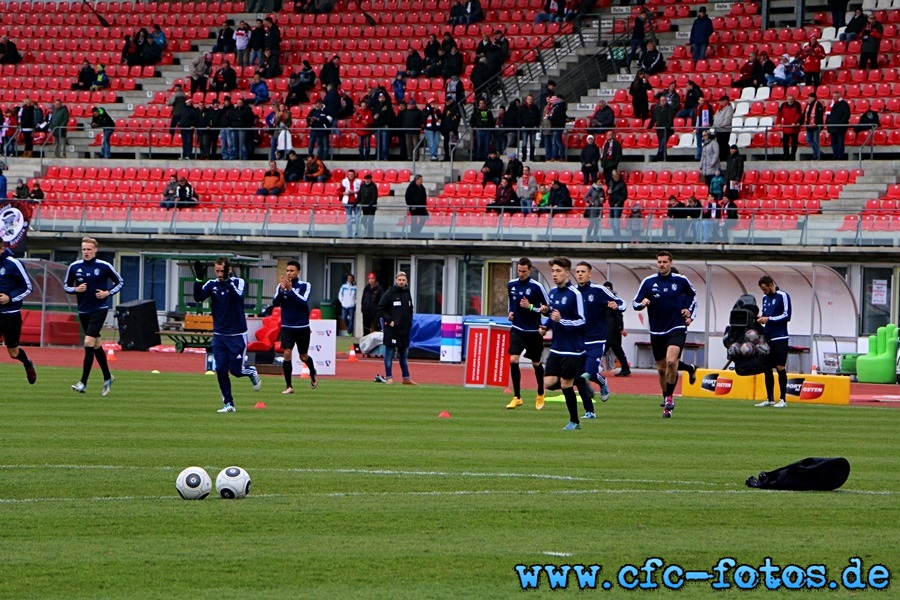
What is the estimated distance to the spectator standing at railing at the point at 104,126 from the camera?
2000 inches

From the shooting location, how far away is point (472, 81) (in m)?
47.9

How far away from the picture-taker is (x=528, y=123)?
45156 mm

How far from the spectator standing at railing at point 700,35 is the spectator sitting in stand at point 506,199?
859 centimetres

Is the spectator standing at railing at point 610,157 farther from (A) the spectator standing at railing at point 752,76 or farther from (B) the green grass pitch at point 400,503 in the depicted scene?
(B) the green grass pitch at point 400,503

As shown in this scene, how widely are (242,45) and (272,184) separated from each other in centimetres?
918

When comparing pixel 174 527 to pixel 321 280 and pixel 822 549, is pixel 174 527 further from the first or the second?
pixel 321 280

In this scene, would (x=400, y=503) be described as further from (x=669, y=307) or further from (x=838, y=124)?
(x=838, y=124)

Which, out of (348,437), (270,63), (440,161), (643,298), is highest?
(270,63)

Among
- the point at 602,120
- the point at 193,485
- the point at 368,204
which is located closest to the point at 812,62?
the point at 602,120

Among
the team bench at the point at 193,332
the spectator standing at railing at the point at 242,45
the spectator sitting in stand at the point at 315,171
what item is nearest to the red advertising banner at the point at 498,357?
the team bench at the point at 193,332

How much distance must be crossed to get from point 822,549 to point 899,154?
33.4 meters

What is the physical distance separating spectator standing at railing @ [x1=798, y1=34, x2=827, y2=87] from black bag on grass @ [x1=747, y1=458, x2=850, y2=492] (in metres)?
32.6

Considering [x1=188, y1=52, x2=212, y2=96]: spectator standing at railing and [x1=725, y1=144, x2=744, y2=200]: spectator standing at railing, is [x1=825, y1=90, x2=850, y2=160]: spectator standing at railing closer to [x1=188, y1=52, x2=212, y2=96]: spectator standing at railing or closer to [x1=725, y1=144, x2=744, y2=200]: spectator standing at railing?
[x1=725, y1=144, x2=744, y2=200]: spectator standing at railing

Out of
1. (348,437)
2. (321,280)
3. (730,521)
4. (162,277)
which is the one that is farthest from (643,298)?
(162,277)
